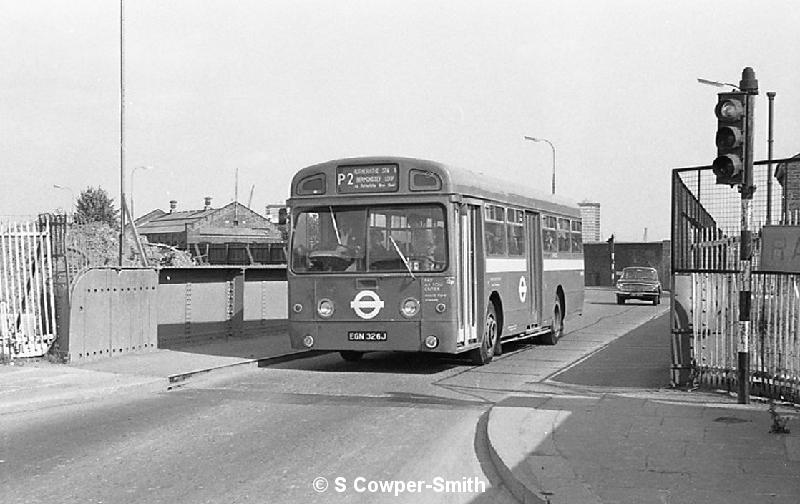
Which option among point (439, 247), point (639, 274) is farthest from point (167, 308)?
point (639, 274)

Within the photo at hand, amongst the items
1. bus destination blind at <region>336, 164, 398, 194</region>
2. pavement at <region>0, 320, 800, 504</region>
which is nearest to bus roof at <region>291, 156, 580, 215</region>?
bus destination blind at <region>336, 164, 398, 194</region>

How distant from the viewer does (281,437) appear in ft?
30.0

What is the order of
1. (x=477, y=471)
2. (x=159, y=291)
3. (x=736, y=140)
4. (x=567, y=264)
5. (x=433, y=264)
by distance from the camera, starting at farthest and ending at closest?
(x=567, y=264)
(x=159, y=291)
(x=433, y=264)
(x=736, y=140)
(x=477, y=471)

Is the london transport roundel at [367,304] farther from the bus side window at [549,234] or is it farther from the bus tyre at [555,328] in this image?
the bus tyre at [555,328]

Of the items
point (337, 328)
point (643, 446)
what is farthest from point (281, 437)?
point (337, 328)

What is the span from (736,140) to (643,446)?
146 inches

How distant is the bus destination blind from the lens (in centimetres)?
1389

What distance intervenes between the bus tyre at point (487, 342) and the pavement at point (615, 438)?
85.0 inches

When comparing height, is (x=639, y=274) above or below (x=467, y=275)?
below

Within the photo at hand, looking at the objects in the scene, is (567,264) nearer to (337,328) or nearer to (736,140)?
(337,328)

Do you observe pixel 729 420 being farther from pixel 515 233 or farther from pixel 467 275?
pixel 515 233

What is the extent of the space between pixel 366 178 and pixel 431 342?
102 inches

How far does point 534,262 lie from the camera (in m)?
17.9

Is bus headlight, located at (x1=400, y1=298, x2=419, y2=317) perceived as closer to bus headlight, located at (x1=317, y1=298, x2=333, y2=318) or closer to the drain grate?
bus headlight, located at (x1=317, y1=298, x2=333, y2=318)
